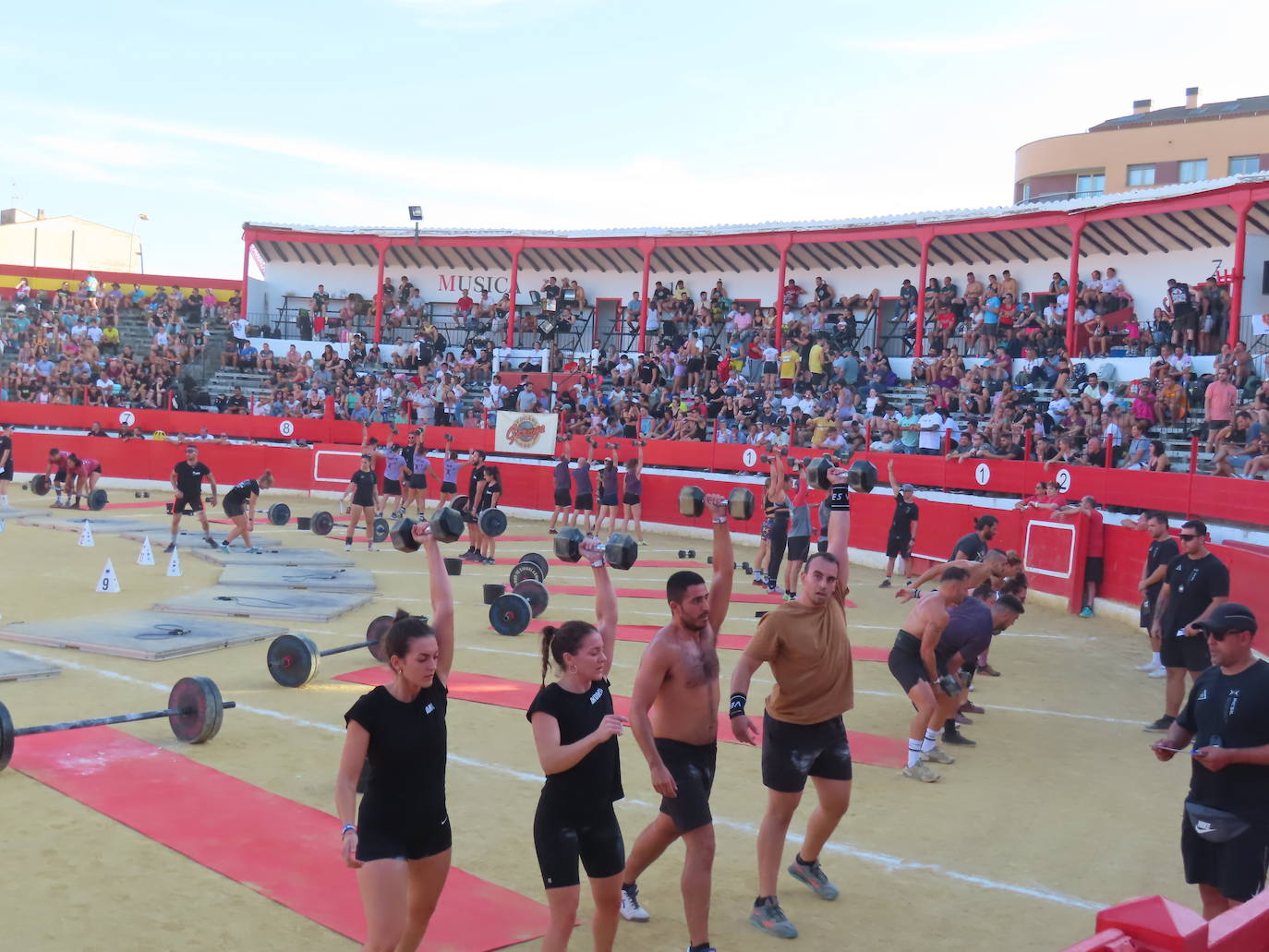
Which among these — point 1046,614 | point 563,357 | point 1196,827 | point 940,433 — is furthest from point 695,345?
point 1196,827

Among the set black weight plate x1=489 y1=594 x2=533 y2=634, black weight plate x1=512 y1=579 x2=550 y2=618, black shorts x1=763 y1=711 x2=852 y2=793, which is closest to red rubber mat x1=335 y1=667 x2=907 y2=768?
black weight plate x1=489 y1=594 x2=533 y2=634

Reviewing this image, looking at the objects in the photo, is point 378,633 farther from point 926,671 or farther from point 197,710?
point 926,671

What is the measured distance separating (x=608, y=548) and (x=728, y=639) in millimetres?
7955

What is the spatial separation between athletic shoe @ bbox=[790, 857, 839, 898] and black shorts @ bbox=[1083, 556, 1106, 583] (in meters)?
10.7

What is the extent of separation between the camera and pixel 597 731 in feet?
14.9

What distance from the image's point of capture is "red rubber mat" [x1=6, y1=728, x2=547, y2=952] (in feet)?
18.2

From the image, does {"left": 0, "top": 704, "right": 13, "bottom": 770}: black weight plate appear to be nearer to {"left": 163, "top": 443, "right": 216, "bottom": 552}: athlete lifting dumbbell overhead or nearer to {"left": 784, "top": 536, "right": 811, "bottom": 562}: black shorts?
{"left": 784, "top": 536, "right": 811, "bottom": 562}: black shorts

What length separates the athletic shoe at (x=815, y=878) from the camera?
6.02m

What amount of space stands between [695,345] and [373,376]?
8797mm

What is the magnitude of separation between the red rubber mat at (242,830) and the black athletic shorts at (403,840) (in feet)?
3.34

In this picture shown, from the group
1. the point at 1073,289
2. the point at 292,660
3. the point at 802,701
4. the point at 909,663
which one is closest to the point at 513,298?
the point at 1073,289

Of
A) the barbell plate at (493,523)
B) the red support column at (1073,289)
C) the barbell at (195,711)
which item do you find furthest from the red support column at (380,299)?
the barbell at (195,711)

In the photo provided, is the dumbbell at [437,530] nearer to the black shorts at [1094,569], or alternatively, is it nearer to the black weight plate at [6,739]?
the black weight plate at [6,739]

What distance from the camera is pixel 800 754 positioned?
582 centimetres
